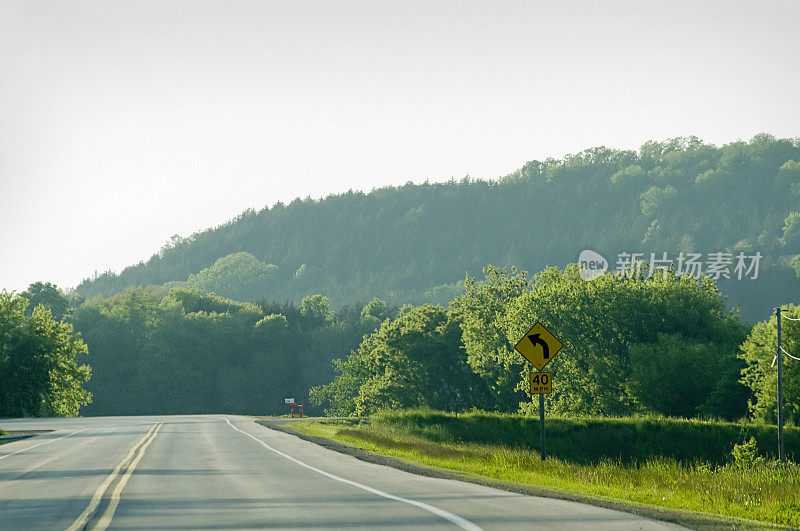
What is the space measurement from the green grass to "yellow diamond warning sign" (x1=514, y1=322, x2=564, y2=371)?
2726mm

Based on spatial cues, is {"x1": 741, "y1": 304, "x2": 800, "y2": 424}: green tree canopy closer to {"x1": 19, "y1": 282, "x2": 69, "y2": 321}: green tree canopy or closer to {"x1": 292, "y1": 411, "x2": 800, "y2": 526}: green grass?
{"x1": 292, "y1": 411, "x2": 800, "y2": 526}: green grass

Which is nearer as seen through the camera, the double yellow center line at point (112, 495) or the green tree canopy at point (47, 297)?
the double yellow center line at point (112, 495)

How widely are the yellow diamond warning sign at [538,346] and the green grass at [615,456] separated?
2.73 metres

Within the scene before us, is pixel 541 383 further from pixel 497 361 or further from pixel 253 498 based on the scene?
pixel 497 361

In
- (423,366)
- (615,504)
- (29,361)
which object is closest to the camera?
(615,504)

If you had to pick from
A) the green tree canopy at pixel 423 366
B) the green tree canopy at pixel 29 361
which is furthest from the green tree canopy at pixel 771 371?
the green tree canopy at pixel 29 361

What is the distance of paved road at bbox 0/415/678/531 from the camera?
11234 millimetres

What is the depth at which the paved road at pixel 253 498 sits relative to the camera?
36.9ft

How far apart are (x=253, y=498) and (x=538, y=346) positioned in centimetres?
1207

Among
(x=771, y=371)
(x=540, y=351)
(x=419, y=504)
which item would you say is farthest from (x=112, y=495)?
(x=771, y=371)

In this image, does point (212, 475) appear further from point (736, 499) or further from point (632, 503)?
point (736, 499)

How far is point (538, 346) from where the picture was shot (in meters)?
24.3

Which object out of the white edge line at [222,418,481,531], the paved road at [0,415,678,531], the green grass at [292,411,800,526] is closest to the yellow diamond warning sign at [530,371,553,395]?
the green grass at [292,411,800,526]

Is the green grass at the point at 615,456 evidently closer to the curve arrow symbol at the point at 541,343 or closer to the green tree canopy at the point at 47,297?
the curve arrow symbol at the point at 541,343
